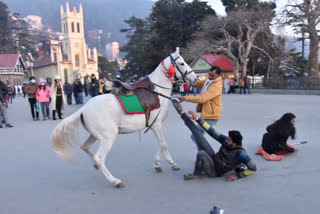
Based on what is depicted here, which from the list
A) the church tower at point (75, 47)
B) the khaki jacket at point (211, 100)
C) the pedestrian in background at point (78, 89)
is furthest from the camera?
the church tower at point (75, 47)

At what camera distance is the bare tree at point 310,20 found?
73.8 feet

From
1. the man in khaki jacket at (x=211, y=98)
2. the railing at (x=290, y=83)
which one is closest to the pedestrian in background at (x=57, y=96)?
the man in khaki jacket at (x=211, y=98)

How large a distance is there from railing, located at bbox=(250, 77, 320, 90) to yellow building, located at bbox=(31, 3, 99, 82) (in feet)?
177

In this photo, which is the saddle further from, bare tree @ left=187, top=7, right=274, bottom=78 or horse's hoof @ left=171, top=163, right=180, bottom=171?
bare tree @ left=187, top=7, right=274, bottom=78

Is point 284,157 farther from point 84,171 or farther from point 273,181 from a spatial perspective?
point 84,171

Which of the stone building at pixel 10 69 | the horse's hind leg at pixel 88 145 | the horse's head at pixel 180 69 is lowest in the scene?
the horse's hind leg at pixel 88 145

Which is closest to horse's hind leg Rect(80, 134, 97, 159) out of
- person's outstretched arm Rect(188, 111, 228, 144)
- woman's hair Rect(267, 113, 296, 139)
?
person's outstretched arm Rect(188, 111, 228, 144)

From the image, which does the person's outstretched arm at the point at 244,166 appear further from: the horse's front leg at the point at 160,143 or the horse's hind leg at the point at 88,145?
the horse's hind leg at the point at 88,145

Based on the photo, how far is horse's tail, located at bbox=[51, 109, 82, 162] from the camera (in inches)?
160

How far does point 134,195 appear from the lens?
374 centimetres

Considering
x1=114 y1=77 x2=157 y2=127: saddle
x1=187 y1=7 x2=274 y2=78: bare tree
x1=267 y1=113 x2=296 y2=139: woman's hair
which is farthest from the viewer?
x1=187 y1=7 x2=274 y2=78: bare tree

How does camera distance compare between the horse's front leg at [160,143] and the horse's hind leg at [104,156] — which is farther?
the horse's front leg at [160,143]

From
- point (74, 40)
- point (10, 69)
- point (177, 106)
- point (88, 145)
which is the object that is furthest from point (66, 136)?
point (74, 40)

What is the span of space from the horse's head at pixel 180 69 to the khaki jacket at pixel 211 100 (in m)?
0.32
